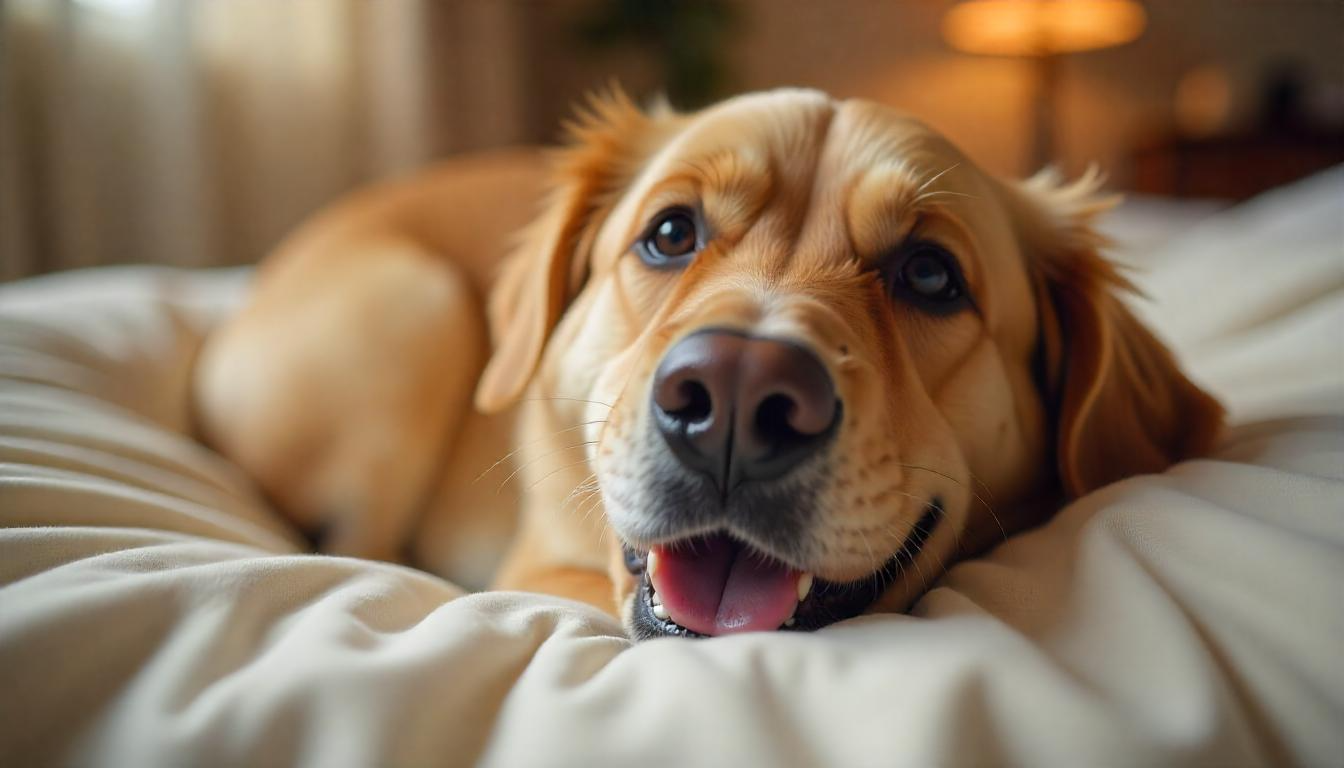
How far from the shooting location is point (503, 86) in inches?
232

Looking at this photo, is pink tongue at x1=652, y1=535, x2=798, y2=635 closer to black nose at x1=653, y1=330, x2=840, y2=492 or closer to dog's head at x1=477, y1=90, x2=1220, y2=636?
dog's head at x1=477, y1=90, x2=1220, y2=636

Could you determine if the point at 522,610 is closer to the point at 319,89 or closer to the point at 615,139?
the point at 615,139

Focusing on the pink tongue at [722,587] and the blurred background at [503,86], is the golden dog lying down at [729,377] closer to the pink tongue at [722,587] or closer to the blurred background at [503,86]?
the pink tongue at [722,587]

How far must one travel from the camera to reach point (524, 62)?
21.1 feet

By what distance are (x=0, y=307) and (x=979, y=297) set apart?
1.87 meters

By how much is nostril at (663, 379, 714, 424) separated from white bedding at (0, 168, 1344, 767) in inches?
9.3

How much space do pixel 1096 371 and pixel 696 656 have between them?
0.94m

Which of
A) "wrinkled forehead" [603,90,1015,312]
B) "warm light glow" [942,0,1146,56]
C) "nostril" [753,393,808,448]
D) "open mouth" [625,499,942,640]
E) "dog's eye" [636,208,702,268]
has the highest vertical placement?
"warm light glow" [942,0,1146,56]

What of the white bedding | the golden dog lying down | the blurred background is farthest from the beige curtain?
the white bedding

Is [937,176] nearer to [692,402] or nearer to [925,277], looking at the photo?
[925,277]

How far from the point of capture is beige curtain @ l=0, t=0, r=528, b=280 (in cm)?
361

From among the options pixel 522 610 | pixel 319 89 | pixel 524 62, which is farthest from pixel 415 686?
pixel 524 62

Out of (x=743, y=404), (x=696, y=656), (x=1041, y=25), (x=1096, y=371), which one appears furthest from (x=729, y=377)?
(x=1041, y=25)

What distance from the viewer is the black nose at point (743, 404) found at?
2.95 ft
